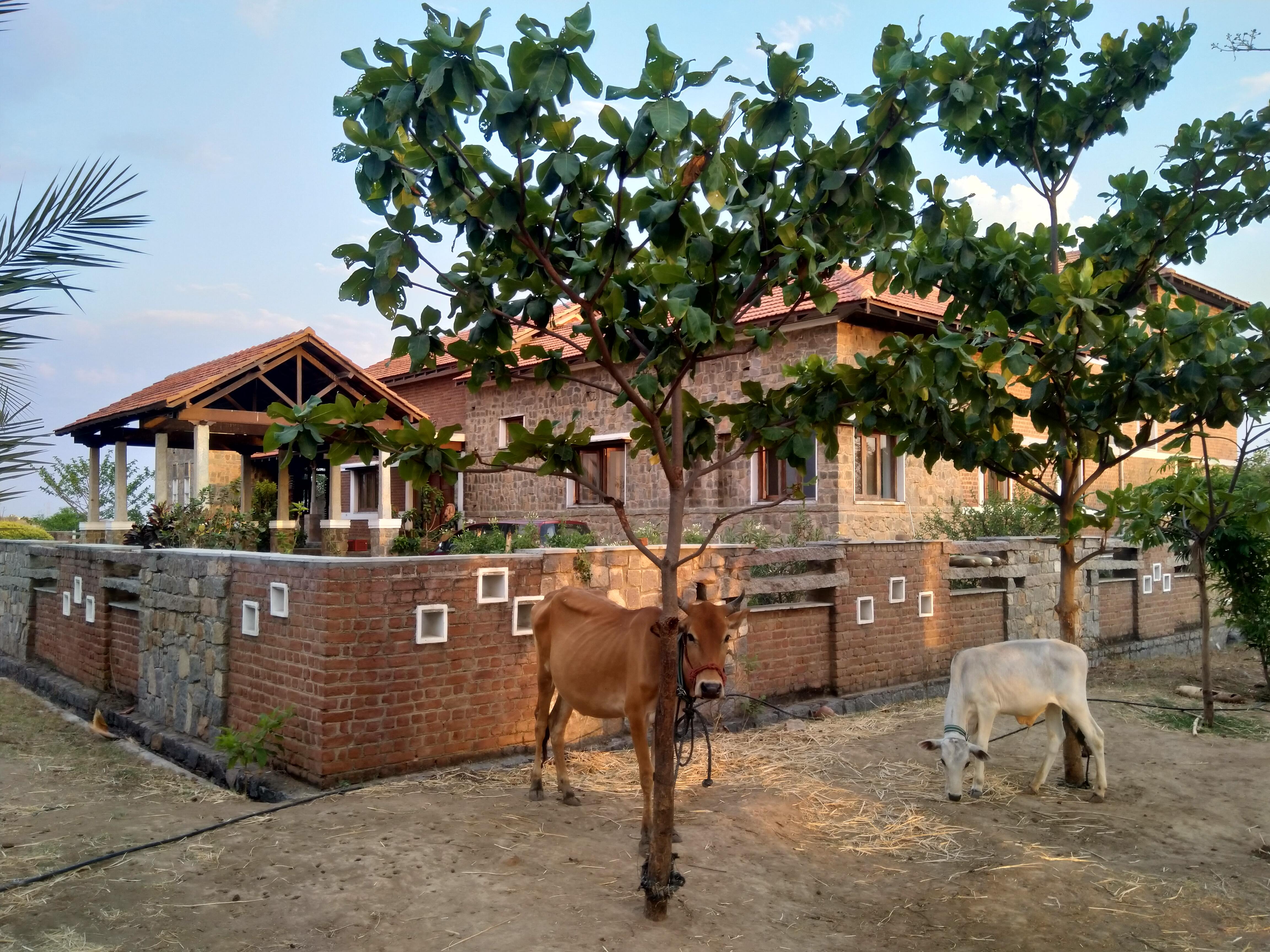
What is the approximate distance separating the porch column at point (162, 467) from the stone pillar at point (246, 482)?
6.99 feet

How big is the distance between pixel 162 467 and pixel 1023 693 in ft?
48.9

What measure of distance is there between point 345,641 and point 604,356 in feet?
11.3

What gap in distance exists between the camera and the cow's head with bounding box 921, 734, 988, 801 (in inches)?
269

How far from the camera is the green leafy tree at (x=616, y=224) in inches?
144

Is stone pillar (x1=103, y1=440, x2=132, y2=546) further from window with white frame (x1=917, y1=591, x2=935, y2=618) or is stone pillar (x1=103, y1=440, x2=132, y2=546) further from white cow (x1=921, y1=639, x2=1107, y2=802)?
white cow (x1=921, y1=639, x2=1107, y2=802)

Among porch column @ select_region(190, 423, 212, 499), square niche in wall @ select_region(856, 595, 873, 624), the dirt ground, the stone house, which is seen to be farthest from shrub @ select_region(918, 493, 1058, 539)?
porch column @ select_region(190, 423, 212, 499)

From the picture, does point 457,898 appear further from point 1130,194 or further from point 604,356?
point 1130,194

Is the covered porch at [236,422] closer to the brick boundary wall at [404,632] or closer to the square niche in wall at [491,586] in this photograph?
the brick boundary wall at [404,632]

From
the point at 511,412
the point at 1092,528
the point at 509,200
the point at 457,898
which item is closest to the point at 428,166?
the point at 509,200

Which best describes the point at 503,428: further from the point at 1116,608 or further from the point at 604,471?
the point at 1116,608

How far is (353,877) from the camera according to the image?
522 centimetres

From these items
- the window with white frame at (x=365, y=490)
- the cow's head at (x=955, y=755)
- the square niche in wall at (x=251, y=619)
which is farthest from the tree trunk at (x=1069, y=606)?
the window with white frame at (x=365, y=490)

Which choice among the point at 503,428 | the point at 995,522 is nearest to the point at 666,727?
the point at 995,522

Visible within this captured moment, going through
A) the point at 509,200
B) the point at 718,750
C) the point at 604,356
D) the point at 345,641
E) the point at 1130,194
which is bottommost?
the point at 718,750
